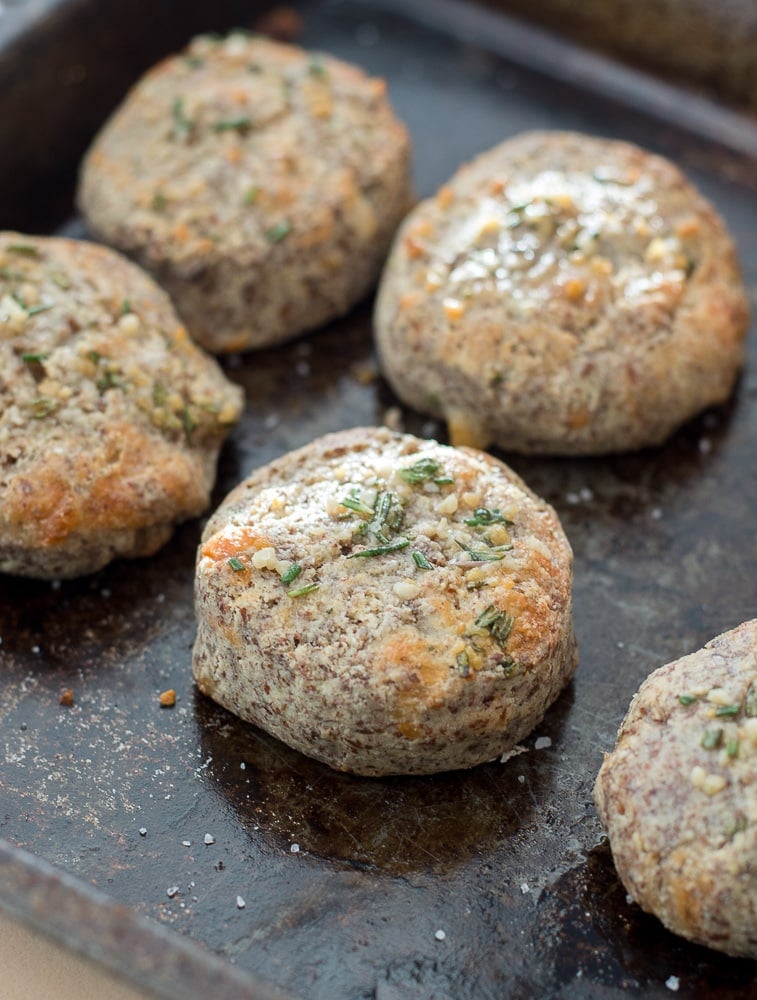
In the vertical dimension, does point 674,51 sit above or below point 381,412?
above

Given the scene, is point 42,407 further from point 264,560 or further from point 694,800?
point 694,800

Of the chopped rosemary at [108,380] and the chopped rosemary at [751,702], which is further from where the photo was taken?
the chopped rosemary at [108,380]

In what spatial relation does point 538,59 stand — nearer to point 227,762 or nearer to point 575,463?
point 575,463

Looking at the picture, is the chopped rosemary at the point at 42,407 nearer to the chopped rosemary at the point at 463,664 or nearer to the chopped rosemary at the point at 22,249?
the chopped rosemary at the point at 22,249

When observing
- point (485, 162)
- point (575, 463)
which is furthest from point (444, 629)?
point (485, 162)

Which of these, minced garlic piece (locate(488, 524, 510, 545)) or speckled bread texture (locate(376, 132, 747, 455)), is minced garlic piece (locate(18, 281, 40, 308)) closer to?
speckled bread texture (locate(376, 132, 747, 455))

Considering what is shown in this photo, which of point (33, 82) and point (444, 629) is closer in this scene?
point (444, 629)

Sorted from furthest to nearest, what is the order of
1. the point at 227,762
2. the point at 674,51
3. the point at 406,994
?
1. the point at 674,51
2. the point at 227,762
3. the point at 406,994

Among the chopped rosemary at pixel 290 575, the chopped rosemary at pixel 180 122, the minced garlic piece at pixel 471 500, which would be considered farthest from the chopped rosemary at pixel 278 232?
the chopped rosemary at pixel 290 575
